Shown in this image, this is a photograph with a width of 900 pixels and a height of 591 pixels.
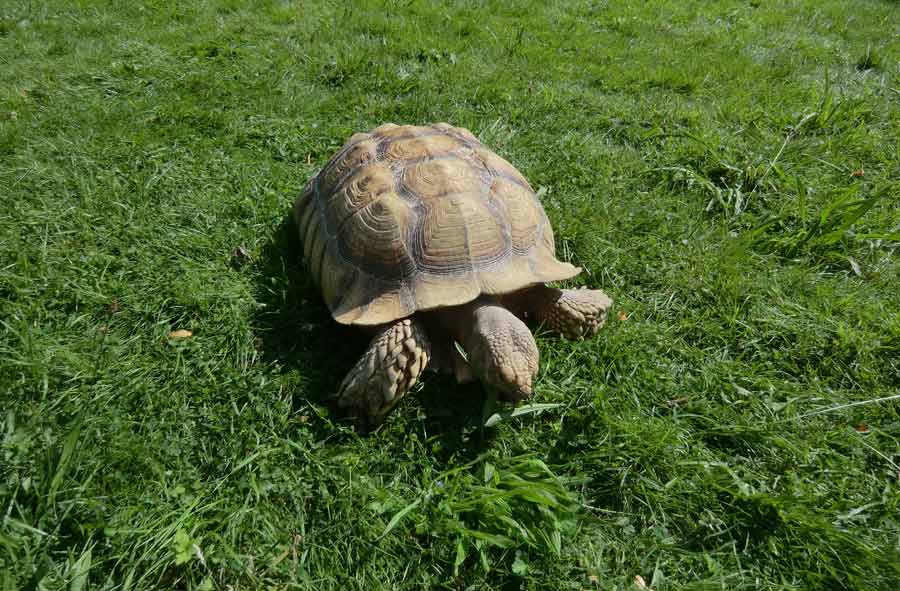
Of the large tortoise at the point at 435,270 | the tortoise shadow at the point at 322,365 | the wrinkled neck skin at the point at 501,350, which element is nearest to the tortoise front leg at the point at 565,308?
the large tortoise at the point at 435,270

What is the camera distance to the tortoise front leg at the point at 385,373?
231 centimetres

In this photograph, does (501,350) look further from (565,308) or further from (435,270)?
(565,308)

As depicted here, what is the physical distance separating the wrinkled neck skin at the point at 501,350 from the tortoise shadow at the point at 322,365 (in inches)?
9.7

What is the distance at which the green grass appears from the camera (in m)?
2.01

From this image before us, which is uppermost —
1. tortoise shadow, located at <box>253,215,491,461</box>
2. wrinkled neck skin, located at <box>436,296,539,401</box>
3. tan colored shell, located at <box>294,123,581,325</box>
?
tan colored shell, located at <box>294,123,581,325</box>

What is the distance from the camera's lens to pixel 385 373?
2299mm

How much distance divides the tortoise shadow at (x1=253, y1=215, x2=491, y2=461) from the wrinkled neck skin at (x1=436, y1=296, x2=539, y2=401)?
245mm

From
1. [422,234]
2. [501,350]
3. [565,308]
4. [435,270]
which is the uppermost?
[422,234]

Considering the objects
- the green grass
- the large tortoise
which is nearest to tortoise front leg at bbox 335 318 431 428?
the large tortoise

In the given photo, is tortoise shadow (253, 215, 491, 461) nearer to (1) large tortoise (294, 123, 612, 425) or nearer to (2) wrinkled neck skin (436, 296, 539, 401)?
(1) large tortoise (294, 123, 612, 425)

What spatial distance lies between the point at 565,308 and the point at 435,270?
2.48ft

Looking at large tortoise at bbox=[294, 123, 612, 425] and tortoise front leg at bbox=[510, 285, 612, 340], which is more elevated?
large tortoise at bbox=[294, 123, 612, 425]

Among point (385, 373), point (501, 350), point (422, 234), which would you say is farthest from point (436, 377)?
point (422, 234)

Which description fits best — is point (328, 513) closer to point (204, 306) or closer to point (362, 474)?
point (362, 474)
